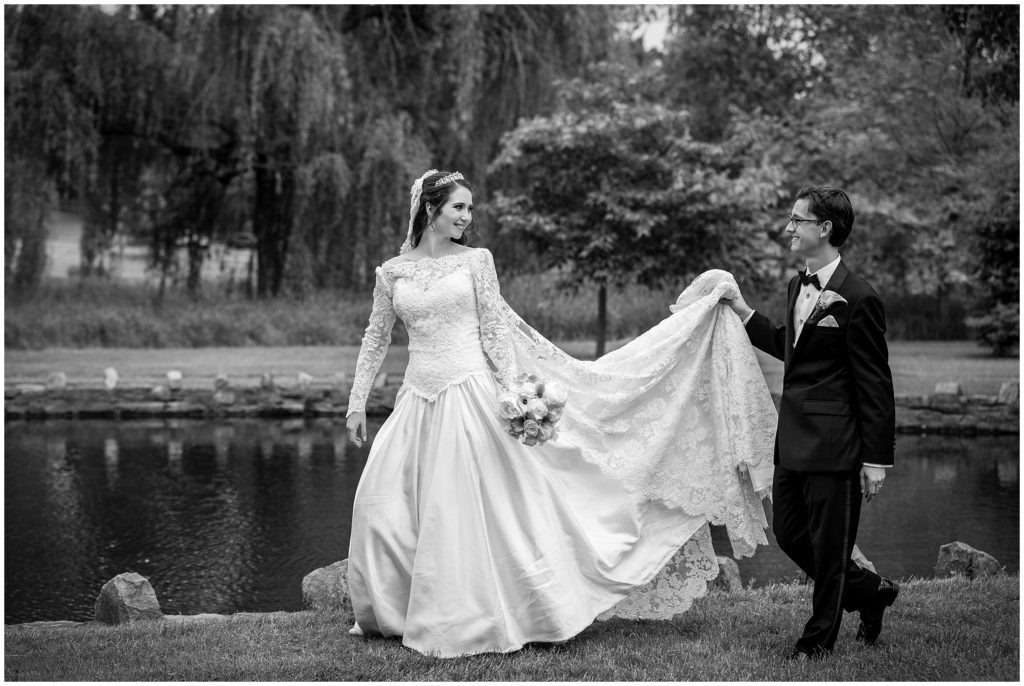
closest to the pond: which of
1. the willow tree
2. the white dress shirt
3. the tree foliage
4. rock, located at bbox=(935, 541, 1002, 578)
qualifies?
rock, located at bbox=(935, 541, 1002, 578)

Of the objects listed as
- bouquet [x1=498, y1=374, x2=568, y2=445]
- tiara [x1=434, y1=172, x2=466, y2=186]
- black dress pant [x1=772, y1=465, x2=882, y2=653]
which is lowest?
black dress pant [x1=772, y1=465, x2=882, y2=653]

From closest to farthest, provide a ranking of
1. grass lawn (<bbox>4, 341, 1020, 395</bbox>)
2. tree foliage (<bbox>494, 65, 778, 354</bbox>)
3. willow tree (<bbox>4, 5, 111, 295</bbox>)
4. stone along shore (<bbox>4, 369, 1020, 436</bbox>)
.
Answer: stone along shore (<bbox>4, 369, 1020, 436</bbox>) → tree foliage (<bbox>494, 65, 778, 354</bbox>) → grass lawn (<bbox>4, 341, 1020, 395</bbox>) → willow tree (<bbox>4, 5, 111, 295</bbox>)

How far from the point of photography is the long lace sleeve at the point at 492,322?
4.89 metres

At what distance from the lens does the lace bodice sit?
4.86m

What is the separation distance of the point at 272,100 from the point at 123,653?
523 inches

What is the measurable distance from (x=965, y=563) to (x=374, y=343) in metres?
3.52

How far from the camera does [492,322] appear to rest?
4.93 m

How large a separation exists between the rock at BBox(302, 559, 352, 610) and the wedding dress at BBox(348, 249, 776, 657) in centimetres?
67

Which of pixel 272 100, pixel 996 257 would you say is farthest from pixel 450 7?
pixel 996 257

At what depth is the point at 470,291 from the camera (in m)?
4.89

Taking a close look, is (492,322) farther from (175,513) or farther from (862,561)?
(175,513)

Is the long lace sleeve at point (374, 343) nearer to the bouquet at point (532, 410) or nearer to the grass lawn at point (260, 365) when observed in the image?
the bouquet at point (532, 410)

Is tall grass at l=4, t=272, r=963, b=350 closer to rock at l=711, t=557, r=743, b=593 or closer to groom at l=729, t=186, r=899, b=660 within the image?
rock at l=711, t=557, r=743, b=593

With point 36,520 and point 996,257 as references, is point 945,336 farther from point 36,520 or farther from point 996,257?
point 36,520
